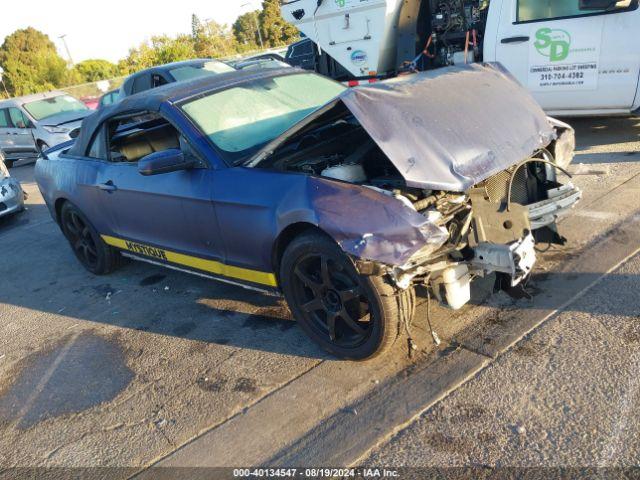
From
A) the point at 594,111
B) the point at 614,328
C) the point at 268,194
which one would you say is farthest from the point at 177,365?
the point at 594,111

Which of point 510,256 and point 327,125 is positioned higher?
point 327,125

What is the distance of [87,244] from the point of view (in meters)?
5.18

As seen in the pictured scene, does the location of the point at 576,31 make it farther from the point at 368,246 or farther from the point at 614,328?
the point at 368,246

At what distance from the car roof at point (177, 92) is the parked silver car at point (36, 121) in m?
8.12

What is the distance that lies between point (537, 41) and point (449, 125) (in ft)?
13.4

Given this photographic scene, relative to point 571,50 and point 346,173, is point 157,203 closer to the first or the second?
point 346,173

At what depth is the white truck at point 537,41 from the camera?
5777mm

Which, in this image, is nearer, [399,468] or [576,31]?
[399,468]

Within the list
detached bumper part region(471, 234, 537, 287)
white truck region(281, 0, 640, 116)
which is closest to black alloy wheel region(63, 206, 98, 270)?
detached bumper part region(471, 234, 537, 287)

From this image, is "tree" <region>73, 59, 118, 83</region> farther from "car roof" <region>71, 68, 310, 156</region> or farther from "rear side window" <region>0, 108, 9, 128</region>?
"car roof" <region>71, 68, 310, 156</region>

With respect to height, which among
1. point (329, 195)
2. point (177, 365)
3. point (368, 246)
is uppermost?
point (329, 195)

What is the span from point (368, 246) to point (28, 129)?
41.9 feet

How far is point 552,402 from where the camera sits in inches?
99.5

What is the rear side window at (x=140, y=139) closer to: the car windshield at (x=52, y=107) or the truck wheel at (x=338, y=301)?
the truck wheel at (x=338, y=301)
